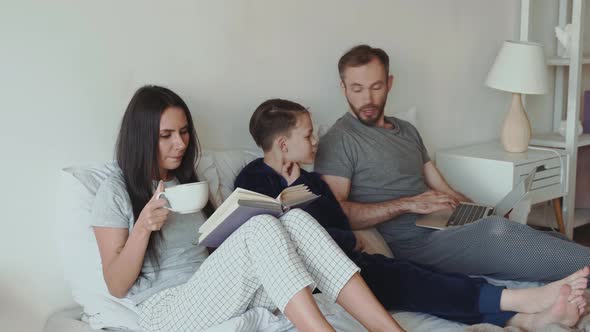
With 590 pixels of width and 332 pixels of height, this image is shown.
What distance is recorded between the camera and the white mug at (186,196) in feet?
5.57

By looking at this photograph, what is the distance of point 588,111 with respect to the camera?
12.1 ft

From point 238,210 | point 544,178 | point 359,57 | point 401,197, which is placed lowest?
point 544,178

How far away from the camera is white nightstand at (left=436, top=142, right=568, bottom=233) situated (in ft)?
9.99

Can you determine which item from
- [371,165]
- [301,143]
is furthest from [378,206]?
[301,143]

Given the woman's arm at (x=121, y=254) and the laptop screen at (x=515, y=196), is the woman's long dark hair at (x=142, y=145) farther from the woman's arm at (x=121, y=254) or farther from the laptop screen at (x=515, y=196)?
the laptop screen at (x=515, y=196)

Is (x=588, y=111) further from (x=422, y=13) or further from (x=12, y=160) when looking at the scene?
(x=12, y=160)

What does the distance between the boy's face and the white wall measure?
0.31 metres

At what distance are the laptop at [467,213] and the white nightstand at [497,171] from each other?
1.16ft

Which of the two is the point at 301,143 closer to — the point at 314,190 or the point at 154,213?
the point at 314,190

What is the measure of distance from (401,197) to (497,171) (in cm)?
66

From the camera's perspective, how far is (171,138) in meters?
1.97

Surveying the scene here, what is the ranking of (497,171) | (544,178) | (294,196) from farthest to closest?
(544,178) < (497,171) < (294,196)

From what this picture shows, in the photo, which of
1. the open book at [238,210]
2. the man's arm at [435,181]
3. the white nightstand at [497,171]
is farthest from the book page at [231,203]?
the white nightstand at [497,171]

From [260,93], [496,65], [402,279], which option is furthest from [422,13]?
[402,279]
